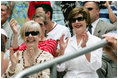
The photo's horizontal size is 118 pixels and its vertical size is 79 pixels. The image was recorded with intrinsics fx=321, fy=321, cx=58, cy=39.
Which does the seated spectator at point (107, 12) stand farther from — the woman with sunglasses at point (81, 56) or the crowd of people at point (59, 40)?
the woman with sunglasses at point (81, 56)

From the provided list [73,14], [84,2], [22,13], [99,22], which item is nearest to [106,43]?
[73,14]

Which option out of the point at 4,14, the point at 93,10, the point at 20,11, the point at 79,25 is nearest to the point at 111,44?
the point at 79,25

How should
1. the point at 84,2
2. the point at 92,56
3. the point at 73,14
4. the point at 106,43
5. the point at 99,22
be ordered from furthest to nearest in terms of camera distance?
the point at 84,2 < the point at 99,22 < the point at 73,14 < the point at 92,56 < the point at 106,43

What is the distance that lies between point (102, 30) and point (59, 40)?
3.16ft

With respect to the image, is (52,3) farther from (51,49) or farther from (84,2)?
(51,49)

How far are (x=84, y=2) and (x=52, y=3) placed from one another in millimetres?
680

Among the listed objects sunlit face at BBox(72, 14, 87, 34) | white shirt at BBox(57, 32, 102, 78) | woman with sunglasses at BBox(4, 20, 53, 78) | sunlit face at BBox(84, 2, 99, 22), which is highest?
sunlit face at BBox(84, 2, 99, 22)

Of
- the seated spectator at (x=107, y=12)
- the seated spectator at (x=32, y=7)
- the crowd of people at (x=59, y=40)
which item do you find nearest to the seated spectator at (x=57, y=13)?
the crowd of people at (x=59, y=40)

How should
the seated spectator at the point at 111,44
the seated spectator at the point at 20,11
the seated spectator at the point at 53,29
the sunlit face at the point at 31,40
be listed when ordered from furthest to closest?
1. the seated spectator at the point at 20,11
2. the seated spectator at the point at 53,29
3. the sunlit face at the point at 31,40
4. the seated spectator at the point at 111,44

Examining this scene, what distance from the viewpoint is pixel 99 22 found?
5445mm

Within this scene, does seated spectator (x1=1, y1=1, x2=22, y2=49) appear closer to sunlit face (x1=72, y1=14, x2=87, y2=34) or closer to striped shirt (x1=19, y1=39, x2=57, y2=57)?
striped shirt (x1=19, y1=39, x2=57, y2=57)

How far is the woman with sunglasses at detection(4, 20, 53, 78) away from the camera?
4.29 metres

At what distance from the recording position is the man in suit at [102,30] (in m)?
4.76

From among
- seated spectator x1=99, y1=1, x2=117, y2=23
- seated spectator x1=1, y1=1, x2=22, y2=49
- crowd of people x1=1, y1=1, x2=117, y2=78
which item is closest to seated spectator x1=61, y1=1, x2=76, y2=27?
crowd of people x1=1, y1=1, x2=117, y2=78
